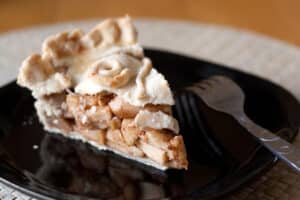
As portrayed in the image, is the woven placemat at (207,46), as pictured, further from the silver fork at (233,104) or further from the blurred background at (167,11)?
the blurred background at (167,11)

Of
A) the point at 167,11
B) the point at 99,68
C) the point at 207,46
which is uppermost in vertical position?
the point at 99,68

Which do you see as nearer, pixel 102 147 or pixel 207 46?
pixel 102 147

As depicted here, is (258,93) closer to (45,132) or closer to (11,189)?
(45,132)

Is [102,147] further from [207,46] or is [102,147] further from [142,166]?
[207,46]

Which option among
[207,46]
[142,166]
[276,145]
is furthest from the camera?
[207,46]

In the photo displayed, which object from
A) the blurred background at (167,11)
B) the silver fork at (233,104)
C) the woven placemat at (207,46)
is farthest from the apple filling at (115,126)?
the blurred background at (167,11)

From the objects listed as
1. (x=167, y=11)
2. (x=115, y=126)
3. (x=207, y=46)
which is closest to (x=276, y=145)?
(x=115, y=126)
